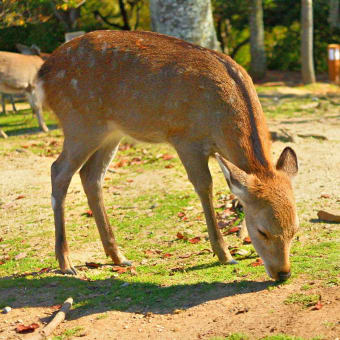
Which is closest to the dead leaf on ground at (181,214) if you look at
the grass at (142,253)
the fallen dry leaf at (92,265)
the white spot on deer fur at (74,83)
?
the grass at (142,253)

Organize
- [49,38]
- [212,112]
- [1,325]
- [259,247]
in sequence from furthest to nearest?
[49,38]
[212,112]
[259,247]
[1,325]

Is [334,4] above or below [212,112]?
below

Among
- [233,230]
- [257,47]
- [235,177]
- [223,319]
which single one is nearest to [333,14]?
[257,47]

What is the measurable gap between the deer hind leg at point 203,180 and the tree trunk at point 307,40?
1129 cm

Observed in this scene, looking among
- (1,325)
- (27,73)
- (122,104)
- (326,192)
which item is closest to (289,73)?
(27,73)

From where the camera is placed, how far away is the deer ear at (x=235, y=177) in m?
5.48

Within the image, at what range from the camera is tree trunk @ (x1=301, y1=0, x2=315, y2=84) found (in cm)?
1655

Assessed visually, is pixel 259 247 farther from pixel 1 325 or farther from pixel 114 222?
pixel 114 222

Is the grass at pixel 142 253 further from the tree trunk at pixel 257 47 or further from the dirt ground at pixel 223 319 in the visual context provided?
the tree trunk at pixel 257 47

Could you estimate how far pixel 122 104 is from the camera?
21.2 feet

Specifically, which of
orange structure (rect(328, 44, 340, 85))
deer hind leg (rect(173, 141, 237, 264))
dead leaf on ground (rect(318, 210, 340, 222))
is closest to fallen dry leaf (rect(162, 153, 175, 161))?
dead leaf on ground (rect(318, 210, 340, 222))

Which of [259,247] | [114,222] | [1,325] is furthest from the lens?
[114,222]

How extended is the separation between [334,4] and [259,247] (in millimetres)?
15615

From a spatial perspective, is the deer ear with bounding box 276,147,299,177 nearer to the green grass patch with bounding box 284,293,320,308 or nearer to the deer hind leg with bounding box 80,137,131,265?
the green grass patch with bounding box 284,293,320,308
